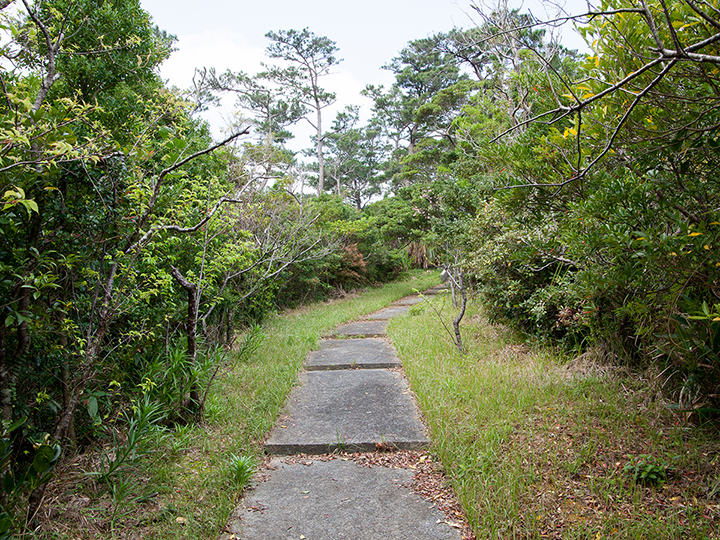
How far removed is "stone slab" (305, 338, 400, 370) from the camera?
17.8ft

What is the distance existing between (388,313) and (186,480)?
767cm

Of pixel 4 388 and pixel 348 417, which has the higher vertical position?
pixel 4 388

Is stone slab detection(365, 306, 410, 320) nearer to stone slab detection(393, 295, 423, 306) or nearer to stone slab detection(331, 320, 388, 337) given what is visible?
stone slab detection(331, 320, 388, 337)

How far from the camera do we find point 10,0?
1.86 m

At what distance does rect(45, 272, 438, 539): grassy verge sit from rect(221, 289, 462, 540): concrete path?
0.15 metres

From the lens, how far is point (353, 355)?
19.5 ft

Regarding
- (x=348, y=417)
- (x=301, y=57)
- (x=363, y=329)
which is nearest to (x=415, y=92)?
(x=301, y=57)

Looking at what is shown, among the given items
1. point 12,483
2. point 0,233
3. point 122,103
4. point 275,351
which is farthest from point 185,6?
point 12,483

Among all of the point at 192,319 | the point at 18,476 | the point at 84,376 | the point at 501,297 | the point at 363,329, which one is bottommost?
the point at 363,329

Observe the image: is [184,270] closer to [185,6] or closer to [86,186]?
[86,186]

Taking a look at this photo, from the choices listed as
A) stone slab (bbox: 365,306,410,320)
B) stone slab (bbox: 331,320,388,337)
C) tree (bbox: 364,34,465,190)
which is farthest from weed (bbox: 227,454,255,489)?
tree (bbox: 364,34,465,190)

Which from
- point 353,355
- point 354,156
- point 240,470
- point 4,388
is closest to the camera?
point 4,388

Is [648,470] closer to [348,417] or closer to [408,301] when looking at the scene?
[348,417]

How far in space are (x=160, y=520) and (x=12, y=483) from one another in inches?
34.9
